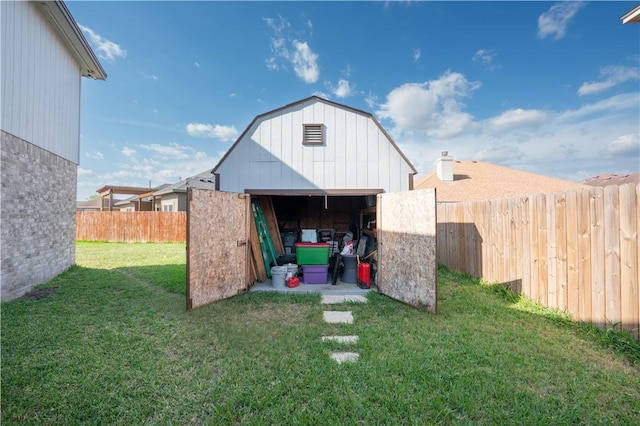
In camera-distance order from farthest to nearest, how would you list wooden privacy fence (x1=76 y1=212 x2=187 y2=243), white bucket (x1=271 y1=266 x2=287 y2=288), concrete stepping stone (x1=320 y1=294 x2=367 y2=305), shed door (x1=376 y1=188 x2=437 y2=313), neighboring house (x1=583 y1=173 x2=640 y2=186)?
1. neighboring house (x1=583 y1=173 x2=640 y2=186)
2. wooden privacy fence (x1=76 y1=212 x2=187 y2=243)
3. white bucket (x1=271 y1=266 x2=287 y2=288)
4. concrete stepping stone (x1=320 y1=294 x2=367 y2=305)
5. shed door (x1=376 y1=188 x2=437 y2=313)

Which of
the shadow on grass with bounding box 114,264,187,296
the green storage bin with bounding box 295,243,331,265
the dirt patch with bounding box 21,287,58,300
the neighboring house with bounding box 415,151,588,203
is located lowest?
the shadow on grass with bounding box 114,264,187,296

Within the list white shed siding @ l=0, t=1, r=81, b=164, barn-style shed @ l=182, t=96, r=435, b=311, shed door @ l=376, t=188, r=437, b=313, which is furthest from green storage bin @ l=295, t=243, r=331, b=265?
white shed siding @ l=0, t=1, r=81, b=164

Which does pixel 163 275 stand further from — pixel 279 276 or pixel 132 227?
pixel 132 227

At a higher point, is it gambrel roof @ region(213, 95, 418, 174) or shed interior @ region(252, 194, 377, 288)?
gambrel roof @ region(213, 95, 418, 174)

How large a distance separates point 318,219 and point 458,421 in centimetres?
717

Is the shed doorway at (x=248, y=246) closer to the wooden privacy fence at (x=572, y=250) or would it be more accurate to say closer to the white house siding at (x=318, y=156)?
the white house siding at (x=318, y=156)

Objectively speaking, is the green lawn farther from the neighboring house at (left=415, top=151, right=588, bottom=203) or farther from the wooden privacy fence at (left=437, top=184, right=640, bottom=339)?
the neighboring house at (left=415, top=151, right=588, bottom=203)

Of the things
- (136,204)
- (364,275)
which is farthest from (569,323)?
(136,204)

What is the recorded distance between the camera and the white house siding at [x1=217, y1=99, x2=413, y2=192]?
5.66 m

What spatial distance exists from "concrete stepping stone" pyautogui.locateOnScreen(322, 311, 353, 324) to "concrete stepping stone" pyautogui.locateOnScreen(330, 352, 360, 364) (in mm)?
917

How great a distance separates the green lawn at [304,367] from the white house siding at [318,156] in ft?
8.66

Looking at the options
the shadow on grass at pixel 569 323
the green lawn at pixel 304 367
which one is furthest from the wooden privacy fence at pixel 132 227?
the shadow on grass at pixel 569 323

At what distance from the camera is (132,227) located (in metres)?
14.8

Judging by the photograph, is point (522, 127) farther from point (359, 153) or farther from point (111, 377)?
point (111, 377)
